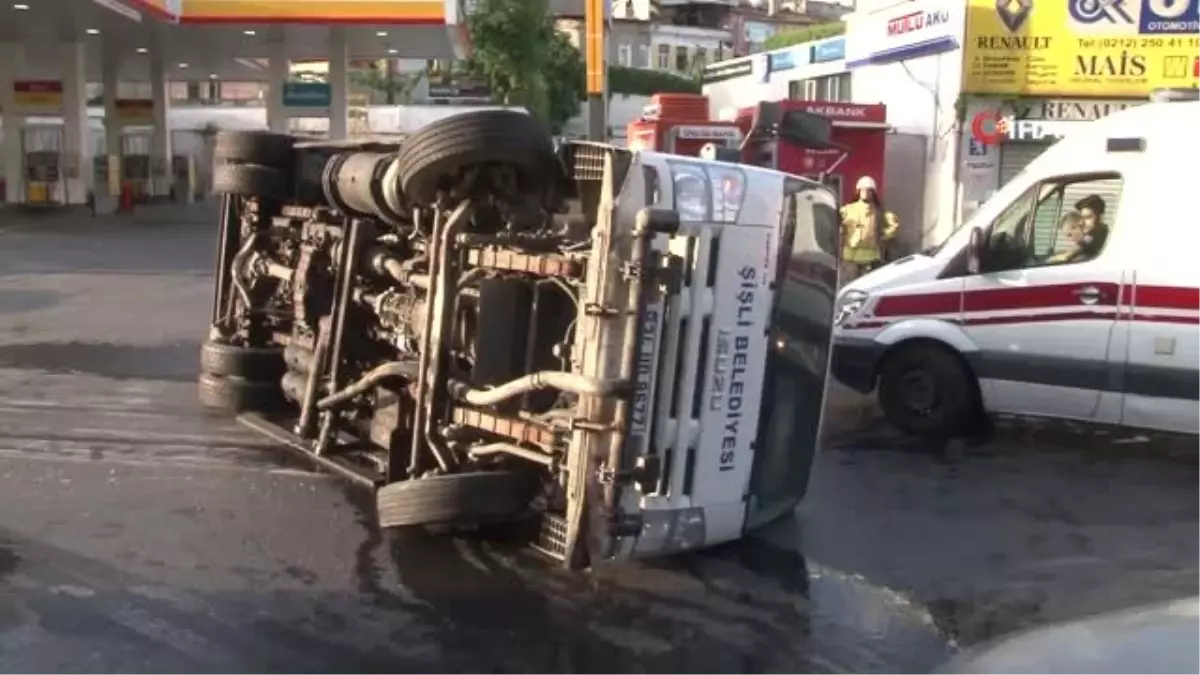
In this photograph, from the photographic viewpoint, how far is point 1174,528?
A: 307 inches

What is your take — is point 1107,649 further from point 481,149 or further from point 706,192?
point 481,149

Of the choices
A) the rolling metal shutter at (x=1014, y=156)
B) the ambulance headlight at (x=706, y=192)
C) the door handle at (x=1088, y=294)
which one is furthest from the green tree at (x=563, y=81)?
the ambulance headlight at (x=706, y=192)

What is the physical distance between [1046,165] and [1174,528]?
10.1ft

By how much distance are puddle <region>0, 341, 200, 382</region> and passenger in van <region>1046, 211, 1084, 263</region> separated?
6877 millimetres

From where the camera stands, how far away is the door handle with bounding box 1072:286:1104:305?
30.5 ft

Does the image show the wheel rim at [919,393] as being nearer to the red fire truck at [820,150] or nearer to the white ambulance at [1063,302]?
the white ambulance at [1063,302]

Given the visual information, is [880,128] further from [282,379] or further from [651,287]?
[651,287]

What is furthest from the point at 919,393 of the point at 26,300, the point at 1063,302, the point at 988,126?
the point at 988,126

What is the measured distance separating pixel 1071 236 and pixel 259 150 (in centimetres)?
538

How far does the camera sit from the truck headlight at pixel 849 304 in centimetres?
1029

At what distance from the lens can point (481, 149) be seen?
6305 millimetres

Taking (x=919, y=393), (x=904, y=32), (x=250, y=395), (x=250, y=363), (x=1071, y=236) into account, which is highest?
(x=904, y=32)

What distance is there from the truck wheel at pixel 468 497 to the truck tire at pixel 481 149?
1.34 metres

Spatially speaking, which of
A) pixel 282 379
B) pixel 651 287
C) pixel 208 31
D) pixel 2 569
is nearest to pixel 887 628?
pixel 651 287
